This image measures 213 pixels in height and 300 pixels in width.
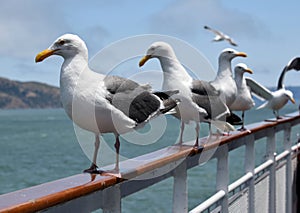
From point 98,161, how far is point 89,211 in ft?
2.01

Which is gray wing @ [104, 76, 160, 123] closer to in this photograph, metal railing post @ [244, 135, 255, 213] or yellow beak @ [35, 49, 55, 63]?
yellow beak @ [35, 49, 55, 63]

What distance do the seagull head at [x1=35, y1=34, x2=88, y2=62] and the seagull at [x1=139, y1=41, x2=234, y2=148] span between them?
606 mm

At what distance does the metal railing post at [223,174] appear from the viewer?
294cm

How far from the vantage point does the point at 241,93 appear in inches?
209

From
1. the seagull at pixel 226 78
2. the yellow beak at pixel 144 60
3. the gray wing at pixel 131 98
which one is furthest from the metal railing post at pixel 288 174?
the gray wing at pixel 131 98

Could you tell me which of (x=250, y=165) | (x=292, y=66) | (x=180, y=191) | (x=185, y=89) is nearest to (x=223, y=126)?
(x=250, y=165)

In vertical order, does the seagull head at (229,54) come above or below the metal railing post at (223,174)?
above

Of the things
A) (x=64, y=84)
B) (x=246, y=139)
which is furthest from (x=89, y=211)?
(x=246, y=139)

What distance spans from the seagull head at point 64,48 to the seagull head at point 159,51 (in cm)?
65

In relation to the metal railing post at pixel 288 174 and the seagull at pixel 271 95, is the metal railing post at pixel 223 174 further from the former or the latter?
the seagull at pixel 271 95

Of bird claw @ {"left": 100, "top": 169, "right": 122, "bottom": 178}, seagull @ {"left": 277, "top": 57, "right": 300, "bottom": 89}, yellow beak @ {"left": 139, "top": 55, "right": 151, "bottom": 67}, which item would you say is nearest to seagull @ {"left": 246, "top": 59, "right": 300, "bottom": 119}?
seagull @ {"left": 277, "top": 57, "right": 300, "bottom": 89}

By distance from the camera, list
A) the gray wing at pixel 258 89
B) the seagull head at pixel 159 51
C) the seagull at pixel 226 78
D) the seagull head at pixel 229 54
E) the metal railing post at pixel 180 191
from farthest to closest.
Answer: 1. the gray wing at pixel 258 89
2. the seagull head at pixel 229 54
3. the seagull at pixel 226 78
4. the seagull head at pixel 159 51
5. the metal railing post at pixel 180 191

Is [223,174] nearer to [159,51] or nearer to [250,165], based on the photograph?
[250,165]

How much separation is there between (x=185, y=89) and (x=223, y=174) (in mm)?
541
